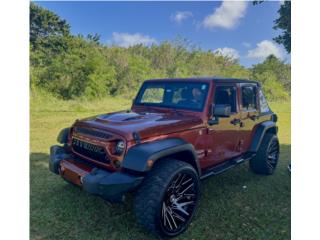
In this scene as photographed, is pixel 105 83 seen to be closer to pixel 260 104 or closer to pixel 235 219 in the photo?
pixel 260 104

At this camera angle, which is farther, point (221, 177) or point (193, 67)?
point (193, 67)

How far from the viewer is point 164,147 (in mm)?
2787

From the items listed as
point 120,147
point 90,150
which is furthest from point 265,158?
point 90,150

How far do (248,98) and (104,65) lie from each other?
16249 millimetres

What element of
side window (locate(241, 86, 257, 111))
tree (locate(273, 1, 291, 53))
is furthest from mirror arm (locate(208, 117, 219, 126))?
tree (locate(273, 1, 291, 53))

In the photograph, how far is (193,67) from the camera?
22.2 meters

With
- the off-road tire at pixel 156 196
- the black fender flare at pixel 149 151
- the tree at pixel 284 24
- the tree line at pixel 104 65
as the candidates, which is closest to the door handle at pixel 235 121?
the black fender flare at pixel 149 151

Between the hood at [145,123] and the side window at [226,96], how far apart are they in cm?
57

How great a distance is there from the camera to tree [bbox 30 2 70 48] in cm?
1831

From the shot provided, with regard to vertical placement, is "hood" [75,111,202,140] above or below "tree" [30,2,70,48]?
below

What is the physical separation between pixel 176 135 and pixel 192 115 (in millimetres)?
511

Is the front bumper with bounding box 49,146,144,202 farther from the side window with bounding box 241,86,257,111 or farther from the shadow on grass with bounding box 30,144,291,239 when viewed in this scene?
the side window with bounding box 241,86,257,111

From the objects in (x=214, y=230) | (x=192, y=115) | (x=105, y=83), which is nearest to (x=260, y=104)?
(x=192, y=115)

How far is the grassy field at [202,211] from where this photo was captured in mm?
2961
